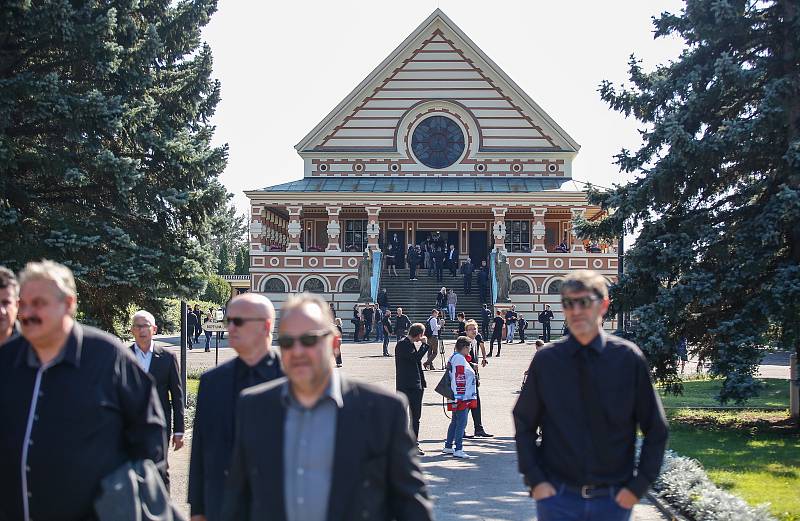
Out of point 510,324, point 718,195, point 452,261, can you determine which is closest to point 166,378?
point 718,195

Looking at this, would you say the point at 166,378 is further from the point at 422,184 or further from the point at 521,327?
the point at 422,184

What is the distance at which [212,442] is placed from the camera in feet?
18.2

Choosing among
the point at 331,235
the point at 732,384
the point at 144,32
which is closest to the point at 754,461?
the point at 732,384

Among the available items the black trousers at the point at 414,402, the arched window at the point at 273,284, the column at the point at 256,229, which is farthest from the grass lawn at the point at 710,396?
the column at the point at 256,229

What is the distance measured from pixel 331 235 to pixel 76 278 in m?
28.3

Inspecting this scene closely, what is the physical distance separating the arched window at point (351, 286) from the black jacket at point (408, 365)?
30.9 m

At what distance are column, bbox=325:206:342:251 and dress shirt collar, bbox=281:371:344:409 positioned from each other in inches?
1627

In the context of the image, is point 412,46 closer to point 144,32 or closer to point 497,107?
point 497,107

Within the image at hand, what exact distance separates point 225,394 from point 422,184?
4115 cm

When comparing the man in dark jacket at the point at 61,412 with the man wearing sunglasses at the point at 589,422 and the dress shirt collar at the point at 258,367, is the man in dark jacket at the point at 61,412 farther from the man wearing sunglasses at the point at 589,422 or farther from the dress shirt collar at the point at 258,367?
the man wearing sunglasses at the point at 589,422

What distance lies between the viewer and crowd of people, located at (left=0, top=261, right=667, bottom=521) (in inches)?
155

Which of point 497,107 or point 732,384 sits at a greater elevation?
point 497,107

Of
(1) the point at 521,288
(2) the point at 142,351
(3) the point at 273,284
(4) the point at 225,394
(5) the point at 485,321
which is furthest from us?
(3) the point at 273,284

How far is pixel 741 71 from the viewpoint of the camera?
51.2 feet
